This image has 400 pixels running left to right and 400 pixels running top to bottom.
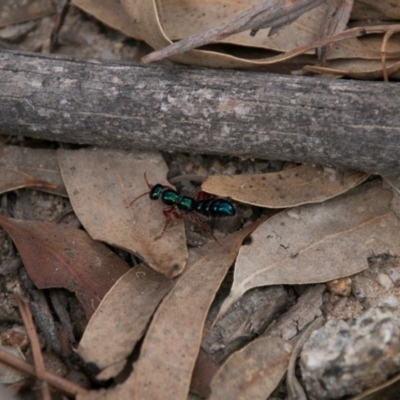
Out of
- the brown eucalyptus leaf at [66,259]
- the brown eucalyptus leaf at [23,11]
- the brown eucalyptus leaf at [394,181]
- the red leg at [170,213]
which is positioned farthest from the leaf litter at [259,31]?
the brown eucalyptus leaf at [66,259]

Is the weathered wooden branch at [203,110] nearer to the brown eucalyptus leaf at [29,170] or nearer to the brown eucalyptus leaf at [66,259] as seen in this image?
the brown eucalyptus leaf at [29,170]

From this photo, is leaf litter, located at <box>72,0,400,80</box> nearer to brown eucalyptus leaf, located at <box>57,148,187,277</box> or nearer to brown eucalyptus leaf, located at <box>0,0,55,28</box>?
brown eucalyptus leaf, located at <box>0,0,55,28</box>

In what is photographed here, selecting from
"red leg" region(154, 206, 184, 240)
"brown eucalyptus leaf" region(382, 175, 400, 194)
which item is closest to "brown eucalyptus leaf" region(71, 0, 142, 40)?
"red leg" region(154, 206, 184, 240)

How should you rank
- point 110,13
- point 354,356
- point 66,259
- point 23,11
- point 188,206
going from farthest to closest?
point 23,11 → point 110,13 → point 188,206 → point 66,259 → point 354,356

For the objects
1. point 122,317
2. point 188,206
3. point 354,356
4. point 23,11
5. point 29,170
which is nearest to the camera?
point 354,356

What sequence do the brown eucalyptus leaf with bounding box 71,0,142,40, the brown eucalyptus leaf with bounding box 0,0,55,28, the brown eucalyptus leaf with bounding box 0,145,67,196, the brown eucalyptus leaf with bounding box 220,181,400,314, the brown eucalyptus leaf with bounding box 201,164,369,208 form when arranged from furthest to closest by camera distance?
the brown eucalyptus leaf with bounding box 0,0,55,28 → the brown eucalyptus leaf with bounding box 71,0,142,40 → the brown eucalyptus leaf with bounding box 0,145,67,196 → the brown eucalyptus leaf with bounding box 201,164,369,208 → the brown eucalyptus leaf with bounding box 220,181,400,314

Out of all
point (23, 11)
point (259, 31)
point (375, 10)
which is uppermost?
point (375, 10)

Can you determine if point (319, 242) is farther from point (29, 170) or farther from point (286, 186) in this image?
point (29, 170)

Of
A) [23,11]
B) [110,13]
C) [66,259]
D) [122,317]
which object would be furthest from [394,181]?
[23,11]
